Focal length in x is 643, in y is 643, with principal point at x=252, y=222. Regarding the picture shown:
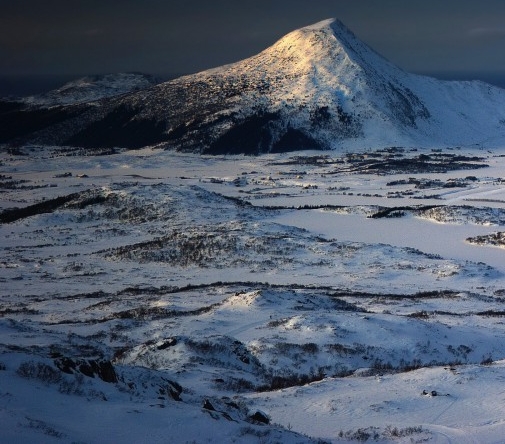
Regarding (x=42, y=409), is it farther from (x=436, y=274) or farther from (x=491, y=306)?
(x=436, y=274)

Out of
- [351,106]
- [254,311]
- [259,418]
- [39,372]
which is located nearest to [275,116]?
[351,106]

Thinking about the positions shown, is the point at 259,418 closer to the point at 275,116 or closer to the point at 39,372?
the point at 39,372

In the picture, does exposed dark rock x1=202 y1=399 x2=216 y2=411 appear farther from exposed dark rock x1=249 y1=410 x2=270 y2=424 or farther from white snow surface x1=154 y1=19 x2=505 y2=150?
white snow surface x1=154 y1=19 x2=505 y2=150

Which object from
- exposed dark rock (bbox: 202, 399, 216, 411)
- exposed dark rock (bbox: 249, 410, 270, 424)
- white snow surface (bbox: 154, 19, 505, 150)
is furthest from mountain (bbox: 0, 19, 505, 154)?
exposed dark rock (bbox: 249, 410, 270, 424)

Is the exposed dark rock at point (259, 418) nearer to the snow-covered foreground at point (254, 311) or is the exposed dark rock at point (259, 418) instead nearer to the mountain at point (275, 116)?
the snow-covered foreground at point (254, 311)

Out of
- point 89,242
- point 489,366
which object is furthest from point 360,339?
point 89,242
